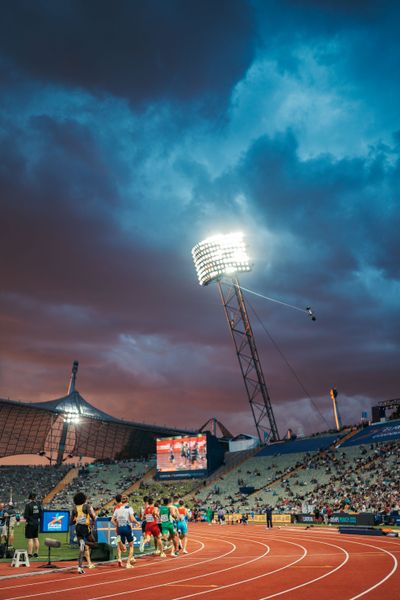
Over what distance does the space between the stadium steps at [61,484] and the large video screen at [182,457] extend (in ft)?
63.6

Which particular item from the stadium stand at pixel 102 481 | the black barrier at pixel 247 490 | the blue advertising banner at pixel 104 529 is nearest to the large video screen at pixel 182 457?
the stadium stand at pixel 102 481

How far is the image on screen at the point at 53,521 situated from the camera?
16.9 m

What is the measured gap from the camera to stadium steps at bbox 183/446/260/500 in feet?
229

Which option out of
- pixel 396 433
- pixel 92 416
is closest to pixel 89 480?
pixel 92 416

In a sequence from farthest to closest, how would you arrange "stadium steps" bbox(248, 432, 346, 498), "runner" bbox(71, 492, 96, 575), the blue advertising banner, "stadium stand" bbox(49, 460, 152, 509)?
"stadium stand" bbox(49, 460, 152, 509), "stadium steps" bbox(248, 432, 346, 498), the blue advertising banner, "runner" bbox(71, 492, 96, 575)

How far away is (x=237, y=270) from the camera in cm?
7344

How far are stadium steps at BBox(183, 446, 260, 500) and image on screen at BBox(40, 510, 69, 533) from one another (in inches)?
2097

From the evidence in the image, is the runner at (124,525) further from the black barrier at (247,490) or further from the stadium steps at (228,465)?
the stadium steps at (228,465)

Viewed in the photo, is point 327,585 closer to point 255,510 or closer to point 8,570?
point 8,570

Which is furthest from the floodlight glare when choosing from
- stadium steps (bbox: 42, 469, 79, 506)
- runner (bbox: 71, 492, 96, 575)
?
runner (bbox: 71, 492, 96, 575)

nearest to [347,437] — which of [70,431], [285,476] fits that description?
[285,476]

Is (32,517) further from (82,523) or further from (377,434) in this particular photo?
(377,434)

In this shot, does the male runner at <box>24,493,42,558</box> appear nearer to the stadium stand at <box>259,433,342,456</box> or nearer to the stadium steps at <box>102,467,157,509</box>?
the stadium stand at <box>259,433,342,456</box>

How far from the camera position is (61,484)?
89.9m
